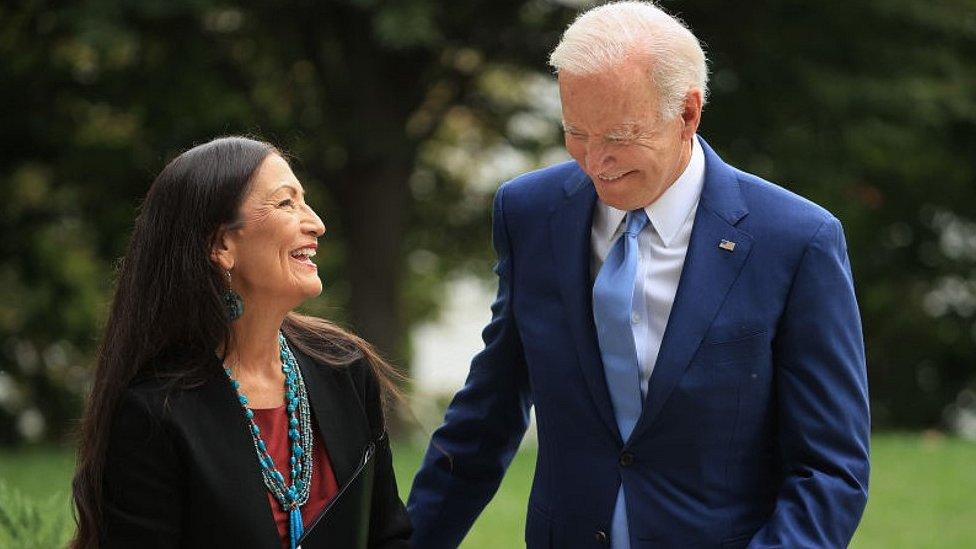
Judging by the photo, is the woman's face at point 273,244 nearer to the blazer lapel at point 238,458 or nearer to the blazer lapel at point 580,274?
the blazer lapel at point 238,458

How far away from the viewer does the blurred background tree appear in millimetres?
13477

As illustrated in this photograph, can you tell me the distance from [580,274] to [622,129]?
0.40m

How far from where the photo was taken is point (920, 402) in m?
18.6

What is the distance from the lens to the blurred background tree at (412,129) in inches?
531

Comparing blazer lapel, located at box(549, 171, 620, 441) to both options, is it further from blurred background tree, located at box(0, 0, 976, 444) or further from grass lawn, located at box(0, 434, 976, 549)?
blurred background tree, located at box(0, 0, 976, 444)

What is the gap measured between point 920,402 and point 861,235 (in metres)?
2.19

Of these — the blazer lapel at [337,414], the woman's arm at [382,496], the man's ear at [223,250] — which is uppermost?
the man's ear at [223,250]

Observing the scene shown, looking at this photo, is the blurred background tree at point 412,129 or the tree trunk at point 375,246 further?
the tree trunk at point 375,246

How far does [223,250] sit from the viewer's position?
3.22 m

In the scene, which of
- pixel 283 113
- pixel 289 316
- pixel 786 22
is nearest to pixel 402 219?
pixel 283 113

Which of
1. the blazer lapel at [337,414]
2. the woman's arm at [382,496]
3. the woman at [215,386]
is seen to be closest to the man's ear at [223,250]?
the woman at [215,386]

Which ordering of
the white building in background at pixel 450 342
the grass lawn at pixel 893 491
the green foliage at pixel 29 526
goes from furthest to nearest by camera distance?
1. the white building in background at pixel 450 342
2. the grass lawn at pixel 893 491
3. the green foliage at pixel 29 526

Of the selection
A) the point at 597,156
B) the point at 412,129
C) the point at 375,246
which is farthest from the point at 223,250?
the point at 412,129

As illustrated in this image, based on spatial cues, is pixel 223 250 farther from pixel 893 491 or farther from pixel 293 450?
pixel 893 491
